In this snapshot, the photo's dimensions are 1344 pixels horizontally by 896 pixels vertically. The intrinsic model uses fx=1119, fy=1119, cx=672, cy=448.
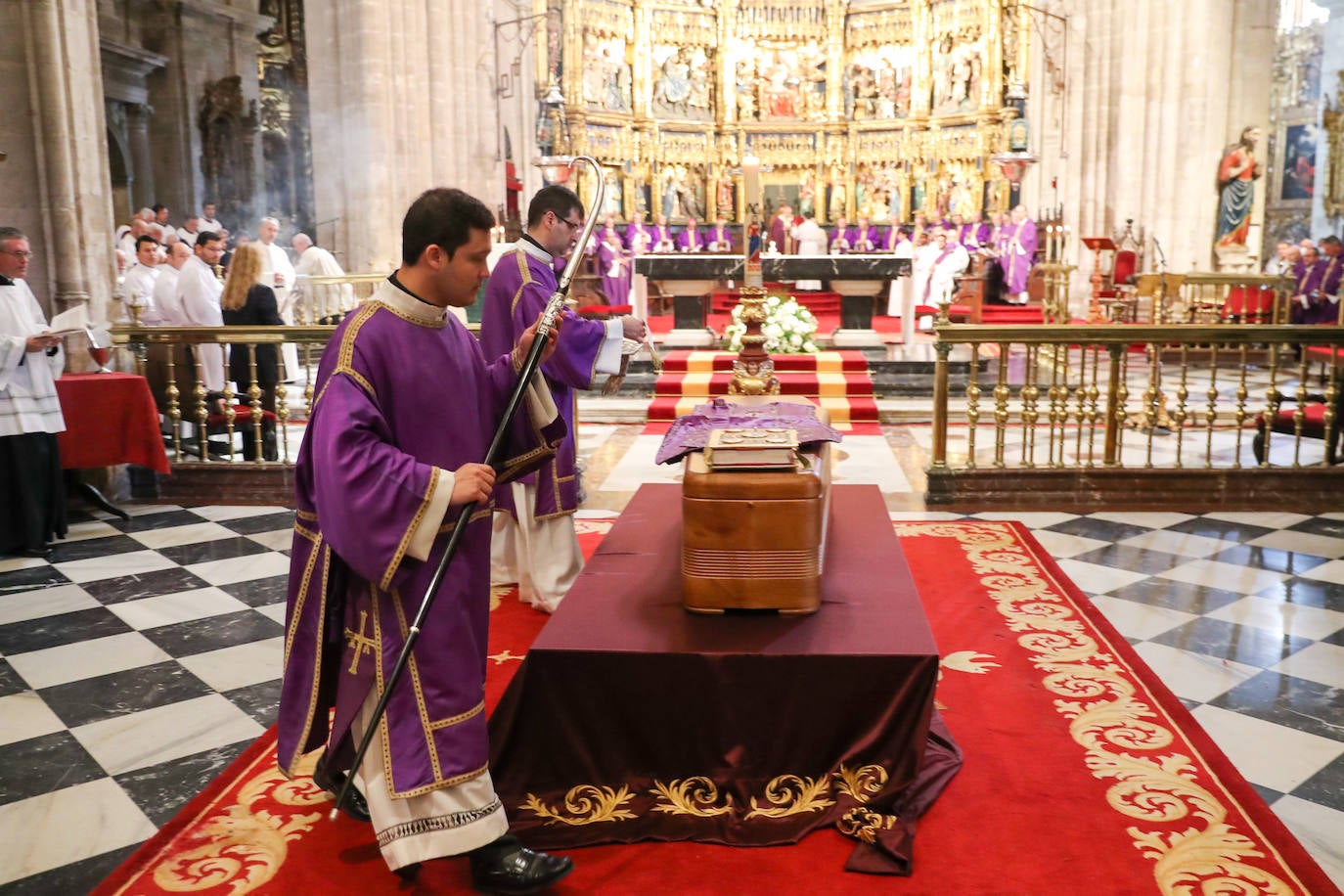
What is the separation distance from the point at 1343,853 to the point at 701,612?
1745 millimetres

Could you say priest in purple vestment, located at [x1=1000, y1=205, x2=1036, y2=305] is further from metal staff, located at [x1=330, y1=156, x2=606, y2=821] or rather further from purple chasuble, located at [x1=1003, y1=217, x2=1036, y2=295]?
metal staff, located at [x1=330, y1=156, x2=606, y2=821]

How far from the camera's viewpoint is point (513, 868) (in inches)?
102

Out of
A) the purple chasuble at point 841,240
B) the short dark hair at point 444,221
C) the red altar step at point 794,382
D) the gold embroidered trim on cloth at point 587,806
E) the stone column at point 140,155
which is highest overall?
the stone column at point 140,155

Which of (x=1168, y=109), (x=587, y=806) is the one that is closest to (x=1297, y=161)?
(x=1168, y=109)

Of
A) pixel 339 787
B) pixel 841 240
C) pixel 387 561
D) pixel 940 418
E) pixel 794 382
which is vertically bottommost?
pixel 339 787

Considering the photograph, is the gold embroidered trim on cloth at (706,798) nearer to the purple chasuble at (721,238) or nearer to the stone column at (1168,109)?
the stone column at (1168,109)

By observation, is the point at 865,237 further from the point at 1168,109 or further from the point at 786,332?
the point at 786,332

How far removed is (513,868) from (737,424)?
184 cm

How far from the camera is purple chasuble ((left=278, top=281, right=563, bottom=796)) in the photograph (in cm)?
239

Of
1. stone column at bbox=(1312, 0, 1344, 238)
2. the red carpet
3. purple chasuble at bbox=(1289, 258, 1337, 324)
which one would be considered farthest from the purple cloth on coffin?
stone column at bbox=(1312, 0, 1344, 238)

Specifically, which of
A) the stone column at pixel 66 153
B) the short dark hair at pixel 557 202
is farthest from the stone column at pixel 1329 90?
the stone column at pixel 66 153

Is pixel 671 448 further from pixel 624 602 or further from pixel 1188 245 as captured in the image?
pixel 1188 245

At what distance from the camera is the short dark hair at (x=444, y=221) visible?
8.25 feet

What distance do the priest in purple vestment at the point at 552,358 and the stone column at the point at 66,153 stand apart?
3.81 metres
